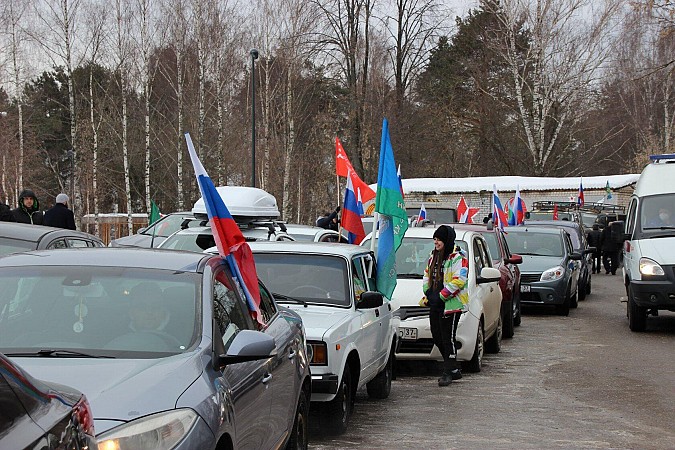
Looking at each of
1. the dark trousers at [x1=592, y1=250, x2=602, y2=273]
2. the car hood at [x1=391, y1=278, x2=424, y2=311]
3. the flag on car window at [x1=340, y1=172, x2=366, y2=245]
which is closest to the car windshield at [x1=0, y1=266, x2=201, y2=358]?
the car hood at [x1=391, y1=278, x2=424, y2=311]

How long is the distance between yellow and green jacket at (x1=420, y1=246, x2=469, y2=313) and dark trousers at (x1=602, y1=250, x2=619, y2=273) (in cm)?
2456

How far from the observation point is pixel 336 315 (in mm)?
8961

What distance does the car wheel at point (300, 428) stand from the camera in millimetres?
6876

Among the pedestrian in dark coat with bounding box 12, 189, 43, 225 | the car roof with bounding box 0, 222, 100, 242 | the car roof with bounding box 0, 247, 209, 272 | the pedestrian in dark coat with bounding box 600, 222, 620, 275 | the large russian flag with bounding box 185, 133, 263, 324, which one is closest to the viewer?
the car roof with bounding box 0, 247, 209, 272

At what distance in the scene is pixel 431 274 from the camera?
461 inches

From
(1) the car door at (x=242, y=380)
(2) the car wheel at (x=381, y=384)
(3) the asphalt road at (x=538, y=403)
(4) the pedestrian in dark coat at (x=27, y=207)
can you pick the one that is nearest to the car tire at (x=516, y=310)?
(3) the asphalt road at (x=538, y=403)

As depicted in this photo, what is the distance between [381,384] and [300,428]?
135 inches

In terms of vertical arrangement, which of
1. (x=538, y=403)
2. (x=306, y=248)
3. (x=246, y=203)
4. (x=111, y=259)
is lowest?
(x=538, y=403)

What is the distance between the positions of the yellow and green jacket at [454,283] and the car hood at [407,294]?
33.1 inches

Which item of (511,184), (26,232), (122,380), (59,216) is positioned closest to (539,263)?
(59,216)

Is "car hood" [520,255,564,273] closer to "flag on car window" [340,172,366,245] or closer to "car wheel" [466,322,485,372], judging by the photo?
"flag on car window" [340,172,366,245]

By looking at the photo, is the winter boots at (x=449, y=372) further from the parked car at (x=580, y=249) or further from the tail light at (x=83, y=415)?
the parked car at (x=580, y=249)

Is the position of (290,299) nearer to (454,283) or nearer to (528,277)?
(454,283)

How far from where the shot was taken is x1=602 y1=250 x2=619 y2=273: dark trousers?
3531 centimetres
